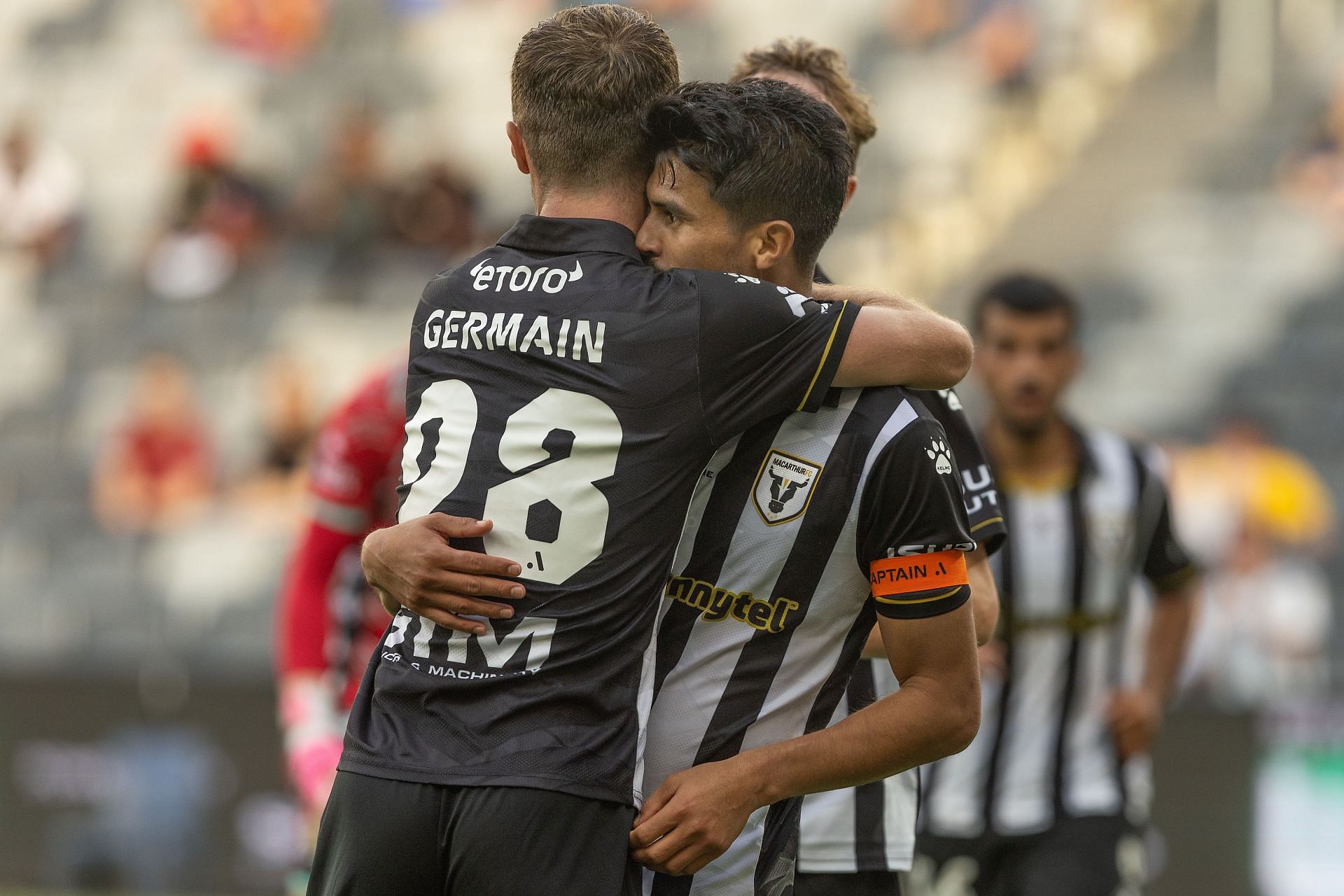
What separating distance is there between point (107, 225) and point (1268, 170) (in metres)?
8.81

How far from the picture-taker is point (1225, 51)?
1268cm

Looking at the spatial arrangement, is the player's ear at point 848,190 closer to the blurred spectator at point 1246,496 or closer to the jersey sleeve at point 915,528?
the jersey sleeve at point 915,528

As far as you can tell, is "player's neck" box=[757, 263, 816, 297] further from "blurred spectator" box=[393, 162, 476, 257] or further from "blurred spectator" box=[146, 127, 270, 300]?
"blurred spectator" box=[146, 127, 270, 300]

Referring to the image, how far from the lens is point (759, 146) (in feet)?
8.40

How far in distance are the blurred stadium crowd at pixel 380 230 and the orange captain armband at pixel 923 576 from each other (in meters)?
8.21

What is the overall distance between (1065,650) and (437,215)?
26.1 ft

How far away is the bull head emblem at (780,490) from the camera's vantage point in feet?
8.60

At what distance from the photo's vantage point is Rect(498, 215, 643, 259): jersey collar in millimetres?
2541

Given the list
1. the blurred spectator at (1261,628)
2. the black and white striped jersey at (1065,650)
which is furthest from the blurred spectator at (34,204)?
the black and white striped jersey at (1065,650)

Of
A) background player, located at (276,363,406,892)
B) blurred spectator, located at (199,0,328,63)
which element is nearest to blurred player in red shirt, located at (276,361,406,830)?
background player, located at (276,363,406,892)

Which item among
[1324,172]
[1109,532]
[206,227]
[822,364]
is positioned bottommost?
[1109,532]

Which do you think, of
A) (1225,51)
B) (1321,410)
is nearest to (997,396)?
(1321,410)

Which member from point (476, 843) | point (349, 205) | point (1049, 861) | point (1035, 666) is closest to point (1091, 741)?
point (1035, 666)

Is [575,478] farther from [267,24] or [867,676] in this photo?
[267,24]
